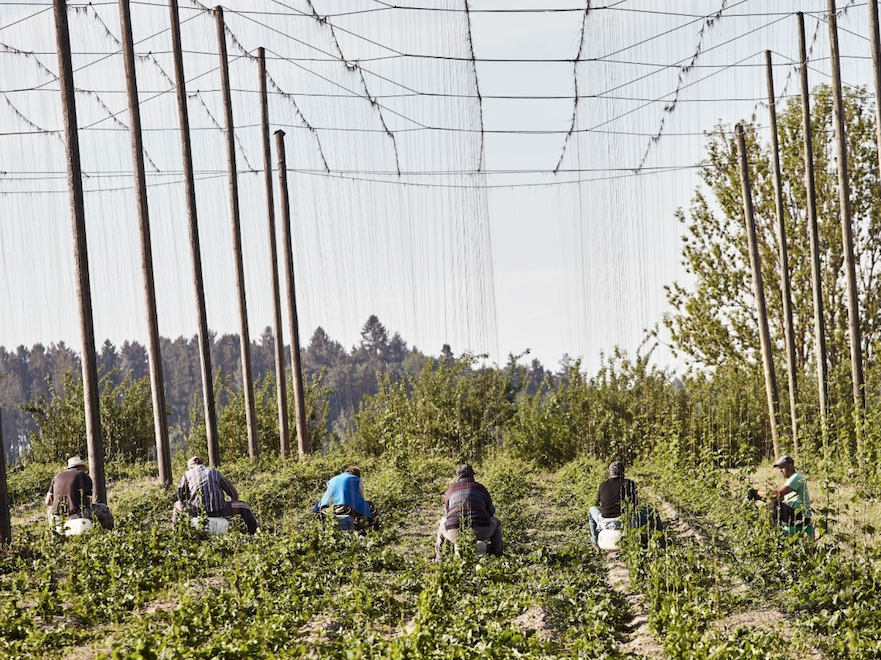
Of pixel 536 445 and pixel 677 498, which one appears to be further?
pixel 536 445

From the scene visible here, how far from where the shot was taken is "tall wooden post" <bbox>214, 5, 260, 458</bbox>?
1908 centimetres

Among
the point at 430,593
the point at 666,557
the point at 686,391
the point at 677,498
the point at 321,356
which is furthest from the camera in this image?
the point at 321,356

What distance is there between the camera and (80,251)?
44.0 feet

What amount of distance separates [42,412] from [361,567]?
1482 cm

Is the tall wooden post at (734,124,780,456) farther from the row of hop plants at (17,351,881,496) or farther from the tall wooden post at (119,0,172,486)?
the tall wooden post at (119,0,172,486)

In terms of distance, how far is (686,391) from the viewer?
21422 mm

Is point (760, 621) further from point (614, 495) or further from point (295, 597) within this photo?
point (295, 597)

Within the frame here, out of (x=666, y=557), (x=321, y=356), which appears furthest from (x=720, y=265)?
(x=321, y=356)

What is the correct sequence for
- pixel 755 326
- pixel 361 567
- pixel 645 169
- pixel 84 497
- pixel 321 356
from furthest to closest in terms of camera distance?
pixel 321 356 → pixel 755 326 → pixel 645 169 → pixel 84 497 → pixel 361 567

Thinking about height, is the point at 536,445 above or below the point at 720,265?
below

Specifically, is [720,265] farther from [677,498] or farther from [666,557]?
[666,557]

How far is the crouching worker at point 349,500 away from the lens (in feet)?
38.3

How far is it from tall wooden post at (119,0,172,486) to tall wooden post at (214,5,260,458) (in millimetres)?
3401

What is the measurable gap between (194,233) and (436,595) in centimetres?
1140
